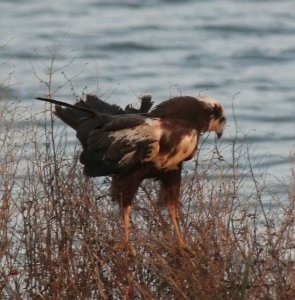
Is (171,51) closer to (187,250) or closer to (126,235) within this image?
(126,235)

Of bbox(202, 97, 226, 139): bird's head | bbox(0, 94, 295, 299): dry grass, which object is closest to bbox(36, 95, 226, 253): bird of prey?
bbox(202, 97, 226, 139): bird's head

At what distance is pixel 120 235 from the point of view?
7.53 meters

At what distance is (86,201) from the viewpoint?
755 centimetres

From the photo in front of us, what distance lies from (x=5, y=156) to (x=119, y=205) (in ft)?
2.56

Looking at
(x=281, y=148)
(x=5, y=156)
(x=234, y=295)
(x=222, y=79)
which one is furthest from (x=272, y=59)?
(x=234, y=295)

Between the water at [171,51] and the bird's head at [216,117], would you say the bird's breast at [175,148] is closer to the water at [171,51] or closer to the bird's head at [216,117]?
the bird's head at [216,117]

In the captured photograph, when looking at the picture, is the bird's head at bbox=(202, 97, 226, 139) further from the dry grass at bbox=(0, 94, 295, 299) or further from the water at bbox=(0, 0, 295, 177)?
the water at bbox=(0, 0, 295, 177)

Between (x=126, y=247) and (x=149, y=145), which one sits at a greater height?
(x=149, y=145)

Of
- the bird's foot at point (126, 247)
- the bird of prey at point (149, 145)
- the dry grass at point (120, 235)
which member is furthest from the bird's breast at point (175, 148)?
the bird's foot at point (126, 247)

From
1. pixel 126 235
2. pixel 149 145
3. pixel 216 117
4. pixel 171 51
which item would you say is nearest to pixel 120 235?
pixel 126 235

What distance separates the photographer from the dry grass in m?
7.00

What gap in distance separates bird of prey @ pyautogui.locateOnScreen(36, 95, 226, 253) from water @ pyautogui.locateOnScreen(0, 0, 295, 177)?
396cm

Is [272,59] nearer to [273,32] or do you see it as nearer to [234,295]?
[273,32]

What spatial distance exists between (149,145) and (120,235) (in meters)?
0.46
